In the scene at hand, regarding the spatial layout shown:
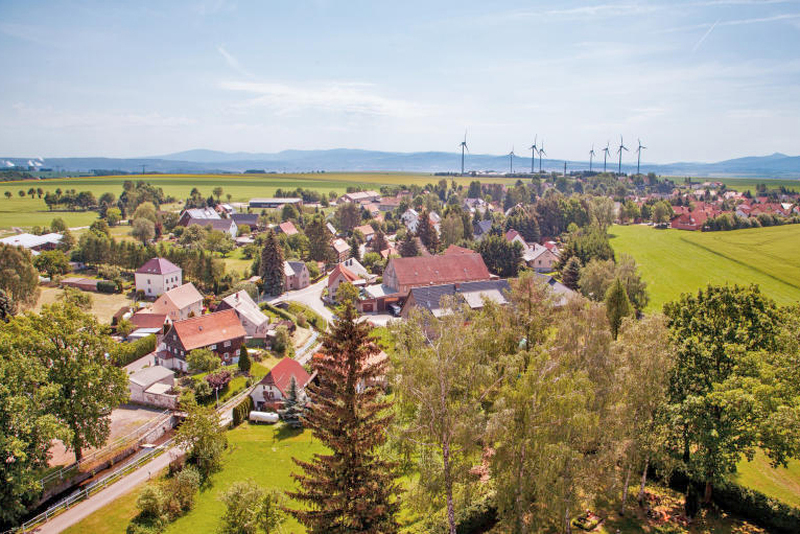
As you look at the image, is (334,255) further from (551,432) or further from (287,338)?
(551,432)

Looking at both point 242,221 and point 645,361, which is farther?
point 242,221

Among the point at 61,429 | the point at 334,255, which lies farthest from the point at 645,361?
the point at 334,255

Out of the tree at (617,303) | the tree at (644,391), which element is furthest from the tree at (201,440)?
the tree at (617,303)

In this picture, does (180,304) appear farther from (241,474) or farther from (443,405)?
(443,405)

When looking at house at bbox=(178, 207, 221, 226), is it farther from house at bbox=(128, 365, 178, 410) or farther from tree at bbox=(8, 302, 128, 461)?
tree at bbox=(8, 302, 128, 461)

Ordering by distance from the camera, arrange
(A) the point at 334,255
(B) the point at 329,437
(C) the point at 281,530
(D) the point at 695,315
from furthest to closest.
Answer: (A) the point at 334,255
(D) the point at 695,315
(C) the point at 281,530
(B) the point at 329,437

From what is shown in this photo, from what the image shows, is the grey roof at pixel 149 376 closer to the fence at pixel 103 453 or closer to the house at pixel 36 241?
the fence at pixel 103 453

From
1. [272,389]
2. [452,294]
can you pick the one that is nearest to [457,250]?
[452,294]
